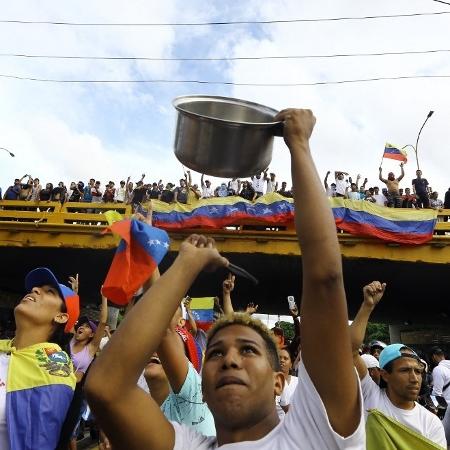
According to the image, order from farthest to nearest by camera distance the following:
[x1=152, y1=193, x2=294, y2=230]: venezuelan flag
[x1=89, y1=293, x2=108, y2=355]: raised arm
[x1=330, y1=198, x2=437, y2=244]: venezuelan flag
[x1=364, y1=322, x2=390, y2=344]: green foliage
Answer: [x1=364, y1=322, x2=390, y2=344]: green foliage → [x1=152, y1=193, x2=294, y2=230]: venezuelan flag → [x1=330, y1=198, x2=437, y2=244]: venezuelan flag → [x1=89, y1=293, x2=108, y2=355]: raised arm

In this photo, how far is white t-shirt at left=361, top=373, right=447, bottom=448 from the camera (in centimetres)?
307

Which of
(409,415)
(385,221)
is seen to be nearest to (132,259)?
(409,415)

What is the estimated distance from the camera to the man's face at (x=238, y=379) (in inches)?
54.5

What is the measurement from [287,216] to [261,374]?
9664 millimetres

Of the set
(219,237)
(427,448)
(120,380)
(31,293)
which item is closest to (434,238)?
(219,237)

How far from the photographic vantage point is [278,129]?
5.54ft

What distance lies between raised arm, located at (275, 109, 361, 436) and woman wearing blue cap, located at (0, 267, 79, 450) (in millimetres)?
1385

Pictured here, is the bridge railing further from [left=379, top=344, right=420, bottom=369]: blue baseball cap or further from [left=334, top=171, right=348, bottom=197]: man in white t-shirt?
[left=379, top=344, right=420, bottom=369]: blue baseball cap

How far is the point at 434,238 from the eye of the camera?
11008 mm

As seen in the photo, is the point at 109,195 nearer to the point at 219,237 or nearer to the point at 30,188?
the point at 30,188

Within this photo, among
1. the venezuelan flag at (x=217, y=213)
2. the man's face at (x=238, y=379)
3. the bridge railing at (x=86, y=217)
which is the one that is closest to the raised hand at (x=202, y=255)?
the man's face at (x=238, y=379)

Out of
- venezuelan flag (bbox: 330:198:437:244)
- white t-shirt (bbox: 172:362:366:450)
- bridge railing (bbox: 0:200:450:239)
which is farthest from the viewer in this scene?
bridge railing (bbox: 0:200:450:239)

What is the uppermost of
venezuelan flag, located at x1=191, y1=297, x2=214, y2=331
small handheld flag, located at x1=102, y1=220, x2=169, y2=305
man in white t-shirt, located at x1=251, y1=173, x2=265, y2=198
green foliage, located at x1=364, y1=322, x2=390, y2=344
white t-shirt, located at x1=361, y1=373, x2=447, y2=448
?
man in white t-shirt, located at x1=251, y1=173, x2=265, y2=198

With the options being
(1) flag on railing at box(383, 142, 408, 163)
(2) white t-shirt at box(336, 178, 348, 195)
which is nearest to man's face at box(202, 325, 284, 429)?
(2) white t-shirt at box(336, 178, 348, 195)
